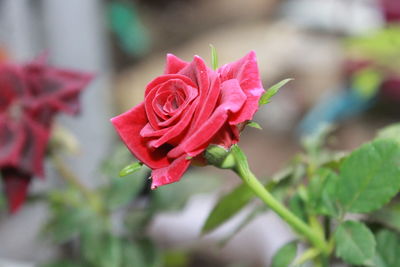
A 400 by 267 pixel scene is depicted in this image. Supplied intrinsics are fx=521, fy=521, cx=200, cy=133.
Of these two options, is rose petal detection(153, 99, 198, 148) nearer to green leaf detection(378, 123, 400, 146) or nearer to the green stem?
the green stem

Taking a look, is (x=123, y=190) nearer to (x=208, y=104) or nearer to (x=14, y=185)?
(x=14, y=185)

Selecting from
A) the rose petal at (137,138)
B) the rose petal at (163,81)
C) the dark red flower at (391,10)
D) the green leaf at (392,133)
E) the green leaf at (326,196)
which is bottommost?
the dark red flower at (391,10)

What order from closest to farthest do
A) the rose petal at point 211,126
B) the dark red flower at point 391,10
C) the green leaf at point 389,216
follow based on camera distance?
1. the rose petal at point 211,126
2. the green leaf at point 389,216
3. the dark red flower at point 391,10

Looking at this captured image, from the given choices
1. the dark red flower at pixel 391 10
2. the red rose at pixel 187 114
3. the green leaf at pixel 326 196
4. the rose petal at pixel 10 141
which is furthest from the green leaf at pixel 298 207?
the dark red flower at pixel 391 10

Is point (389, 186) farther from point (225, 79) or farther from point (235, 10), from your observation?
point (235, 10)

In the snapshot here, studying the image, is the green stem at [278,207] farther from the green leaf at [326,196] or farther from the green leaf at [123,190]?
the green leaf at [123,190]

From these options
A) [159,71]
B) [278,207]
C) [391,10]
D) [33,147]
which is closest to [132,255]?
[33,147]

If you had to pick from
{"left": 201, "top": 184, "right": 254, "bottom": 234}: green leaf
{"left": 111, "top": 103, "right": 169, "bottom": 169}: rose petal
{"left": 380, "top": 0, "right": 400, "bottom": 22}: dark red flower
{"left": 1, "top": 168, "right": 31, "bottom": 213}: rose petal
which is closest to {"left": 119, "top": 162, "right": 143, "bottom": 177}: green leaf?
{"left": 111, "top": 103, "right": 169, "bottom": 169}: rose petal
